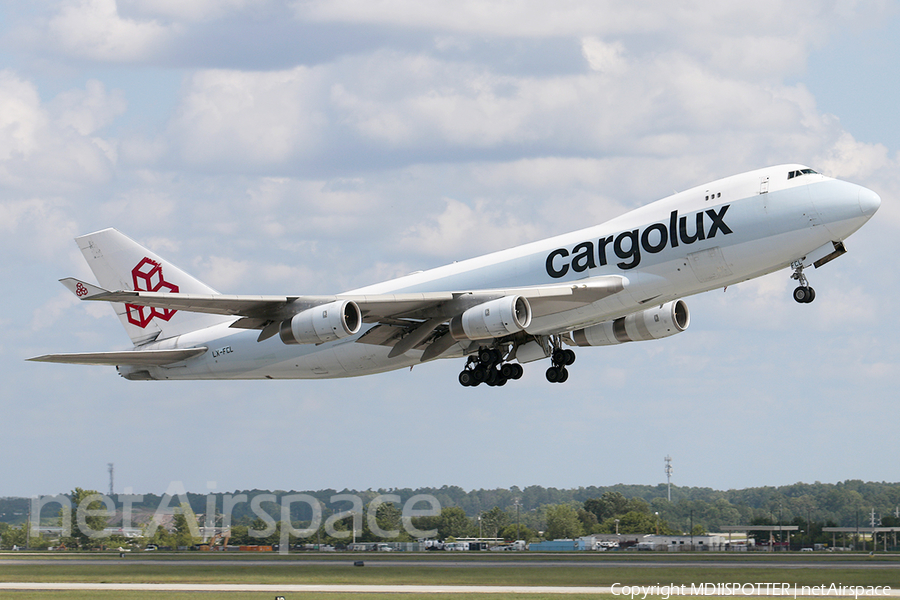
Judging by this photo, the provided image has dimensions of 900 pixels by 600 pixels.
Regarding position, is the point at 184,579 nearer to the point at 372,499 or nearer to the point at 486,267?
the point at 486,267

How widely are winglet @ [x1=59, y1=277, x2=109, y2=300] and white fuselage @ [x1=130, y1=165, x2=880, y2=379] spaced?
968 cm

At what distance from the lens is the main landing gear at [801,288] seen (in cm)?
3925

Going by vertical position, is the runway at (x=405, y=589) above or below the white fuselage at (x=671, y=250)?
below

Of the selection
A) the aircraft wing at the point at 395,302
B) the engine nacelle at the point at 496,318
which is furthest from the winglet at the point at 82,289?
the engine nacelle at the point at 496,318

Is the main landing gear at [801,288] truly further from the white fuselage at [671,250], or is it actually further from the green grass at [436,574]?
the green grass at [436,574]

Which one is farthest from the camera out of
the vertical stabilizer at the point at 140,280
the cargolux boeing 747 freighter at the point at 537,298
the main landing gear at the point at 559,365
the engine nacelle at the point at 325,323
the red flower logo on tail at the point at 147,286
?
the red flower logo on tail at the point at 147,286

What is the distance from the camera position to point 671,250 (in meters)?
40.0

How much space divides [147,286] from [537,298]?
915 inches

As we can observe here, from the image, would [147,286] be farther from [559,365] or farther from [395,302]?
[559,365]


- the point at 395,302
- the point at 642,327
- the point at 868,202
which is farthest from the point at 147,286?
the point at 868,202

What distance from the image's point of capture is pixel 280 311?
Result: 42281 millimetres

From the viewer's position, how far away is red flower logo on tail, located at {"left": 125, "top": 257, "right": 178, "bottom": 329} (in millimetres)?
53688

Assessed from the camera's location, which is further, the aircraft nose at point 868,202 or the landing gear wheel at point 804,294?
the landing gear wheel at point 804,294

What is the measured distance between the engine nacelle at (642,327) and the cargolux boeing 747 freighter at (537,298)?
60 mm
